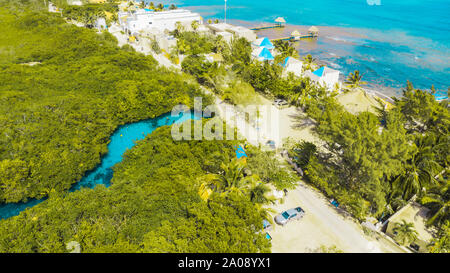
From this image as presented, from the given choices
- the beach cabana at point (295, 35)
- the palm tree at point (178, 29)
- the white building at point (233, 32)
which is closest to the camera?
the white building at point (233, 32)

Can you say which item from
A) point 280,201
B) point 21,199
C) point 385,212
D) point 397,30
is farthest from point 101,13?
point 397,30

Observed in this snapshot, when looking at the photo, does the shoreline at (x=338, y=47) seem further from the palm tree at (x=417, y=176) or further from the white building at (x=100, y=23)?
the white building at (x=100, y=23)

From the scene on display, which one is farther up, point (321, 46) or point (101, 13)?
point (101, 13)

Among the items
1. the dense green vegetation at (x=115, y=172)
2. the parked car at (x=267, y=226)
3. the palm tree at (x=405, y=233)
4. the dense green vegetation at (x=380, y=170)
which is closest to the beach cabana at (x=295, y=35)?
the dense green vegetation at (x=115, y=172)

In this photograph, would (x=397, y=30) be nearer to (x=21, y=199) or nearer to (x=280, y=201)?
(x=280, y=201)

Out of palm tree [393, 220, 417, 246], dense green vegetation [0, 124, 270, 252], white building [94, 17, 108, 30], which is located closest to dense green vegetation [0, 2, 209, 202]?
dense green vegetation [0, 124, 270, 252]

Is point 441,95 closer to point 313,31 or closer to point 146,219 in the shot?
point 313,31

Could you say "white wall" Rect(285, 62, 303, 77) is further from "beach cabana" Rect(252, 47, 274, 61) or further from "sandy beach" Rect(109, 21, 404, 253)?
"sandy beach" Rect(109, 21, 404, 253)
